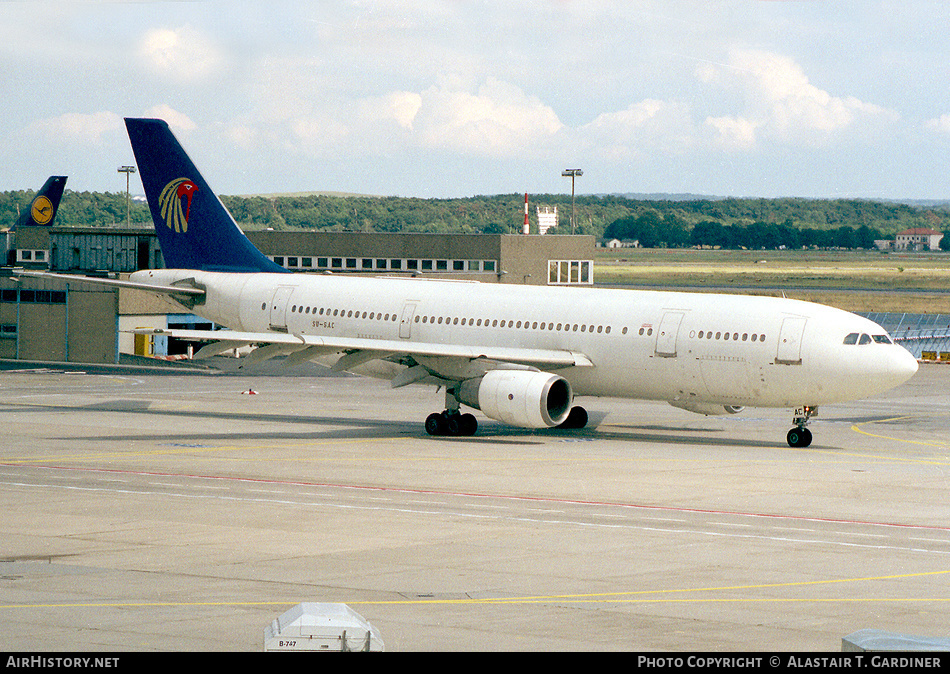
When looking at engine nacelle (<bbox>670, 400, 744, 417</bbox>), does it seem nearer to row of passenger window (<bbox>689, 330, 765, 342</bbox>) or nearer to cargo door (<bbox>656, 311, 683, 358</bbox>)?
cargo door (<bbox>656, 311, 683, 358</bbox>)

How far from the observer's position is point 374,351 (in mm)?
44219

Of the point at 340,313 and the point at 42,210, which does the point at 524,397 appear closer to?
the point at 340,313

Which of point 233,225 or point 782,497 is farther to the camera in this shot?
point 233,225

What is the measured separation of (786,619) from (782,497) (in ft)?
43.9

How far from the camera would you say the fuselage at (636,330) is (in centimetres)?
4006

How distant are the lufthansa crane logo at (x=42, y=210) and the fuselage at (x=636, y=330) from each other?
6938 centimetres

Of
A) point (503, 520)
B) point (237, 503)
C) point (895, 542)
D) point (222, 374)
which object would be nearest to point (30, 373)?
point (222, 374)

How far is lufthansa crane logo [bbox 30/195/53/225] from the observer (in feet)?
374

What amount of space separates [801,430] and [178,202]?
26565mm

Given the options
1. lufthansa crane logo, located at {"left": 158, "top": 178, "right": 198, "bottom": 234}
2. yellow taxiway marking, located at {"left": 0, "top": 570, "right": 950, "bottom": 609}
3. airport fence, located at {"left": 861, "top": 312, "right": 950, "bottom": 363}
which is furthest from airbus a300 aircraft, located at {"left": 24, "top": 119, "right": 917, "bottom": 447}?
airport fence, located at {"left": 861, "top": 312, "right": 950, "bottom": 363}

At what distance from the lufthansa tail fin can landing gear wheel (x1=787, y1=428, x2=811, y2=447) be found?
284 feet

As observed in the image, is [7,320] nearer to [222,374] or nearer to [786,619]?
[222,374]

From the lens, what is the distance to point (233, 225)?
53375 millimetres

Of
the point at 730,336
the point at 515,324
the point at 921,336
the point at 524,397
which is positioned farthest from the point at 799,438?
the point at 921,336
